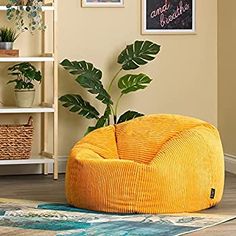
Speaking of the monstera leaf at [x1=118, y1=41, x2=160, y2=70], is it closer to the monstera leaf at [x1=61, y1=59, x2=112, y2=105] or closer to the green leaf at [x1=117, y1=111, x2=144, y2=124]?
the monstera leaf at [x1=61, y1=59, x2=112, y2=105]

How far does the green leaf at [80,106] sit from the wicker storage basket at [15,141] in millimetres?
368

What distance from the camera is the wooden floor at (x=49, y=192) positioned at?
12.9ft

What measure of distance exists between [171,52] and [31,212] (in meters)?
2.49

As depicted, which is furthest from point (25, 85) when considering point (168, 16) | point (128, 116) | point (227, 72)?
point (227, 72)

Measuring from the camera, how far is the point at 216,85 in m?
6.38

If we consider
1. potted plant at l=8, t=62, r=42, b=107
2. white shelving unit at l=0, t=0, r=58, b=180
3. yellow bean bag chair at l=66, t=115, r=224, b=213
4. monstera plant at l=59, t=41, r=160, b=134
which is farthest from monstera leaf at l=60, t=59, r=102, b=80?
A: yellow bean bag chair at l=66, t=115, r=224, b=213

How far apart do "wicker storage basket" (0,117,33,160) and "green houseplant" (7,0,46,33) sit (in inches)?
31.4

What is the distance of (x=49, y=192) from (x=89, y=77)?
111 centimetres

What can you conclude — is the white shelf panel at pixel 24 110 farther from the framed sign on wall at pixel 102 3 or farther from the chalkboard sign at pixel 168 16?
the chalkboard sign at pixel 168 16

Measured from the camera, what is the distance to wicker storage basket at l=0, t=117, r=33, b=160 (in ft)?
18.5

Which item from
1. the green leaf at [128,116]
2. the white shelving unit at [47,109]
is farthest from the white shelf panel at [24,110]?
the green leaf at [128,116]

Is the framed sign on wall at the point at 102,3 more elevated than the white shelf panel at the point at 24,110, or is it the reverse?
the framed sign on wall at the point at 102,3

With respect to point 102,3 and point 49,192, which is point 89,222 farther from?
point 102,3

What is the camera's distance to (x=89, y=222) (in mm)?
4012
